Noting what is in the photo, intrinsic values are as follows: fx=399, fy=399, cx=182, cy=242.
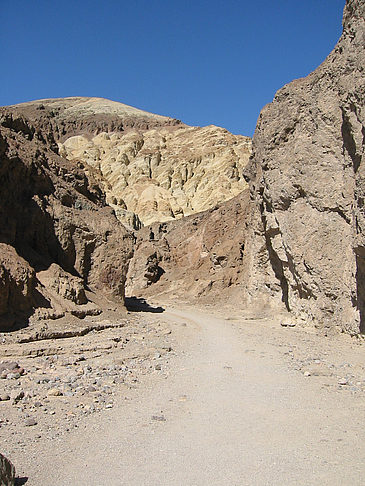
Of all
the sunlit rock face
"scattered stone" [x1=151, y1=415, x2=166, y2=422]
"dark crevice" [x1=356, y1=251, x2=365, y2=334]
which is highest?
the sunlit rock face

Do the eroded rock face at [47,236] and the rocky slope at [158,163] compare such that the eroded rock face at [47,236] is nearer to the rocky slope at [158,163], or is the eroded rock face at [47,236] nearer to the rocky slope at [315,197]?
the rocky slope at [315,197]

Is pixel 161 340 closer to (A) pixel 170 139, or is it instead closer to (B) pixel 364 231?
(B) pixel 364 231

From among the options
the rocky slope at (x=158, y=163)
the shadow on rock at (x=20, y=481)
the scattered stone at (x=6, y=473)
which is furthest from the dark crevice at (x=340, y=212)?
the rocky slope at (x=158, y=163)

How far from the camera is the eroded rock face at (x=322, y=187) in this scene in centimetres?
1246

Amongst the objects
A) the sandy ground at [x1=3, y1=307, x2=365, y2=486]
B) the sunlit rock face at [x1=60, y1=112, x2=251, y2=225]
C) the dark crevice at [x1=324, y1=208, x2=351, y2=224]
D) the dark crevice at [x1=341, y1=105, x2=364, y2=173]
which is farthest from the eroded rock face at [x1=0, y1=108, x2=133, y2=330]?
the sunlit rock face at [x1=60, y1=112, x2=251, y2=225]

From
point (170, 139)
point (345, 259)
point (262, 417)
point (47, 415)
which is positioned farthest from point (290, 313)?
point (170, 139)

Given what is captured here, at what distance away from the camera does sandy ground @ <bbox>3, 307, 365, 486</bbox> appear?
377 cm

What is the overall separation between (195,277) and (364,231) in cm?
2093

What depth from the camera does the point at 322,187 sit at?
14.6 meters

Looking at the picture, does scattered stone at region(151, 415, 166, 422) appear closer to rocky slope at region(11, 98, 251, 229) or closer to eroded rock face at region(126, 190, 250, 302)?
eroded rock face at region(126, 190, 250, 302)

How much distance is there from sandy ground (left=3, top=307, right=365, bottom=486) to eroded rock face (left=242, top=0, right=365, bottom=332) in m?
4.99

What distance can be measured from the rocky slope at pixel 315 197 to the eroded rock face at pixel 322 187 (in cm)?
4

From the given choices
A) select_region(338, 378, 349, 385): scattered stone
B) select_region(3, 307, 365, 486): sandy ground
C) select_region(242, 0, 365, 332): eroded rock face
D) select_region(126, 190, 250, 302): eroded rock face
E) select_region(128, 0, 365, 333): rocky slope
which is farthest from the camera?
select_region(126, 190, 250, 302): eroded rock face

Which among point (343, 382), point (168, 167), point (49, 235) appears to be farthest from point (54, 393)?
point (168, 167)
